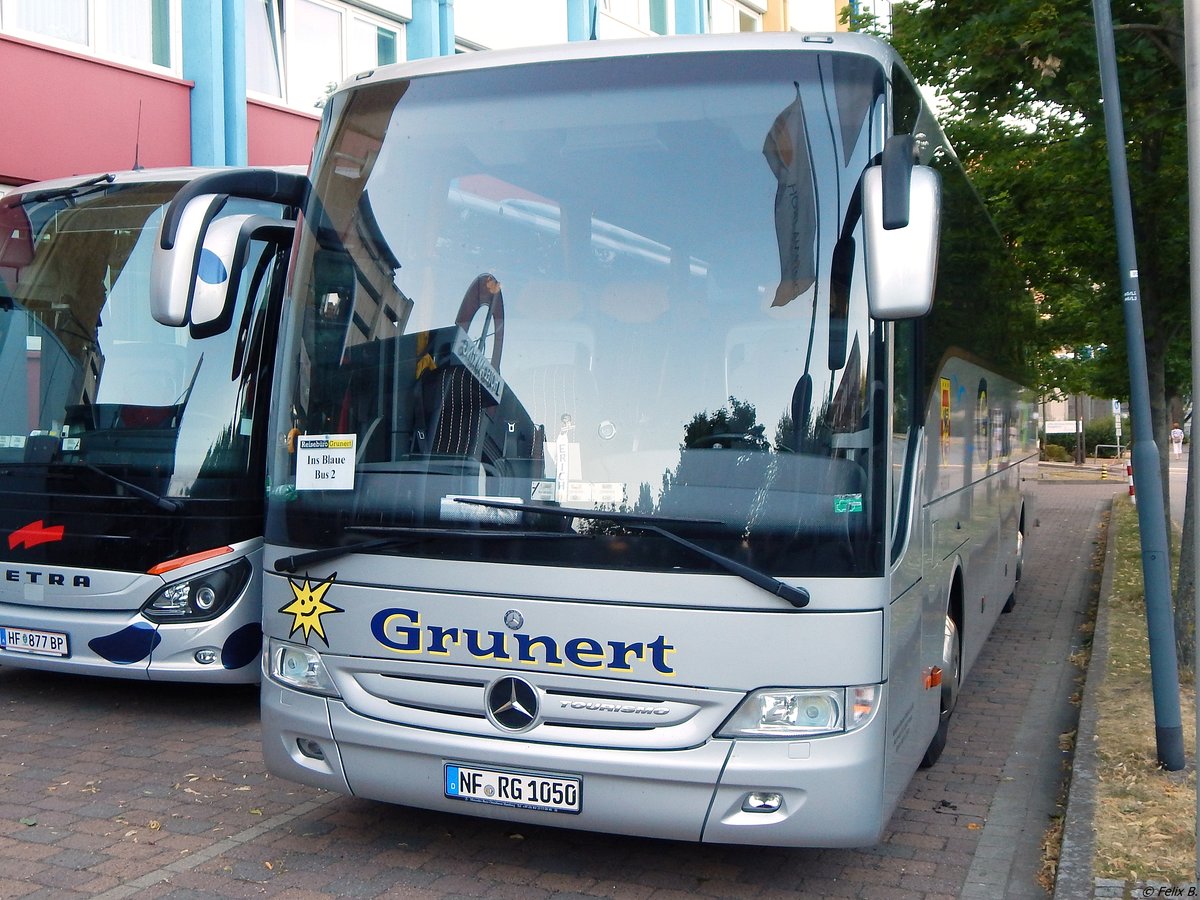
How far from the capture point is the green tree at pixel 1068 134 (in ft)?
26.7

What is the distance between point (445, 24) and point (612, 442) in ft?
52.3

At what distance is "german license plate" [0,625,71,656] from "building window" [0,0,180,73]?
815 centimetres

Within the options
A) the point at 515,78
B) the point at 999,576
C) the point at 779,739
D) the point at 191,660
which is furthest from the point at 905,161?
the point at 999,576

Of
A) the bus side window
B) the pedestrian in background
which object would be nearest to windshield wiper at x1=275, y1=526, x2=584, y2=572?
the bus side window

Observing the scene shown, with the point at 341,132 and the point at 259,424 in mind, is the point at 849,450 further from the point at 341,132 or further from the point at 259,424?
the point at 259,424

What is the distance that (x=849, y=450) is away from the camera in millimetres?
4312

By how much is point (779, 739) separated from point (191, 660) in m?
3.82

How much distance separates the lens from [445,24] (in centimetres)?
1897

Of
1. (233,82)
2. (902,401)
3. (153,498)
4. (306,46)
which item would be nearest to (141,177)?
(153,498)

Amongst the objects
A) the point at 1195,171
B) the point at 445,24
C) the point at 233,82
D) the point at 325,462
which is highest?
the point at 445,24

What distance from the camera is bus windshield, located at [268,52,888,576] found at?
4.33 meters

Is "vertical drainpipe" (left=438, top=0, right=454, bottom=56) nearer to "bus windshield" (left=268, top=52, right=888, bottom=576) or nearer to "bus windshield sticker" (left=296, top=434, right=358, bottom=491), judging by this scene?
"bus windshield" (left=268, top=52, right=888, bottom=576)

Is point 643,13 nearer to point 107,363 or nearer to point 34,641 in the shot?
point 107,363

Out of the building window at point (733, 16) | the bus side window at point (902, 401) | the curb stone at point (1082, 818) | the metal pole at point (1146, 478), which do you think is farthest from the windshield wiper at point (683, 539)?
the building window at point (733, 16)
